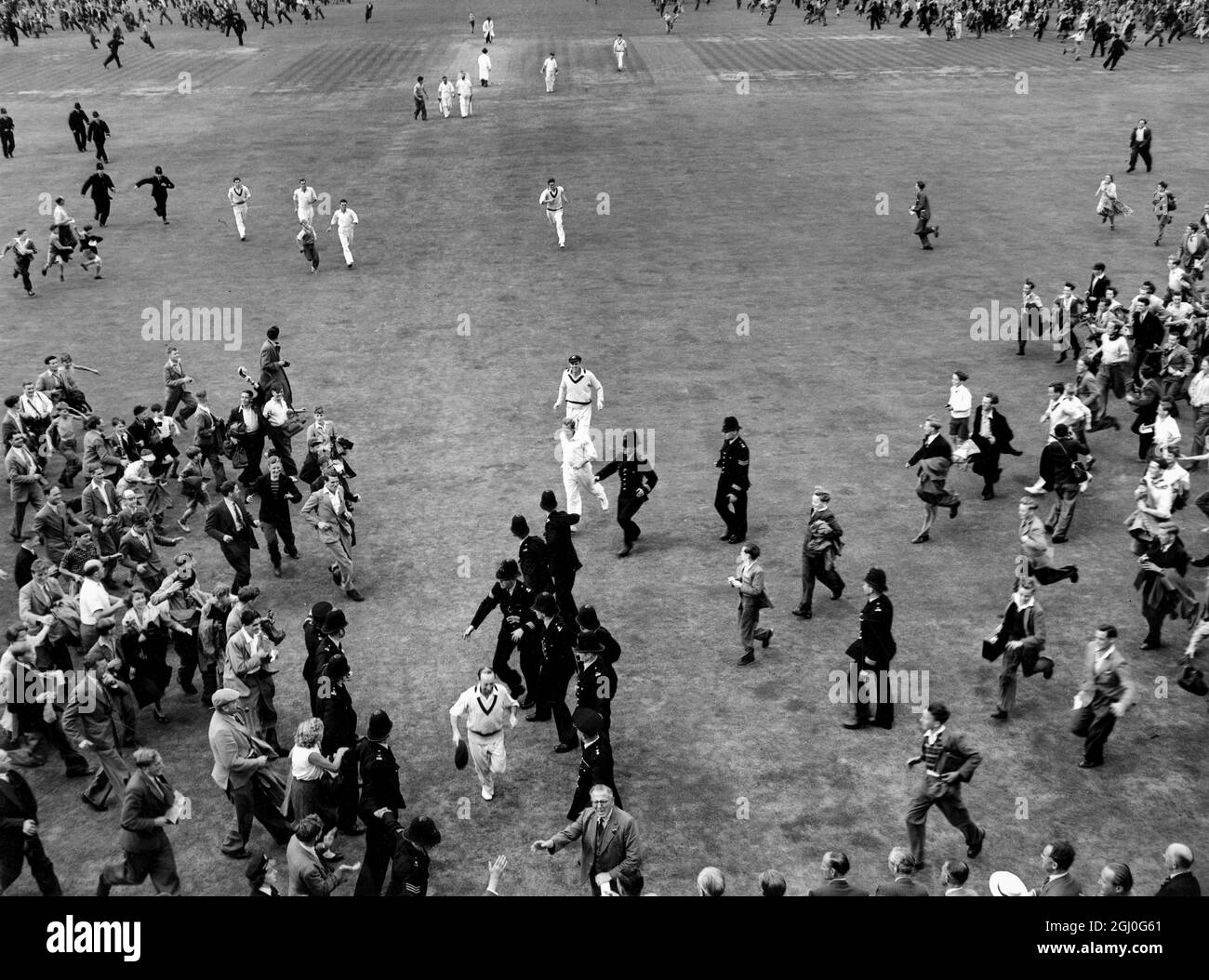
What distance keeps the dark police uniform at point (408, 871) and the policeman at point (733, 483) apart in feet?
28.7

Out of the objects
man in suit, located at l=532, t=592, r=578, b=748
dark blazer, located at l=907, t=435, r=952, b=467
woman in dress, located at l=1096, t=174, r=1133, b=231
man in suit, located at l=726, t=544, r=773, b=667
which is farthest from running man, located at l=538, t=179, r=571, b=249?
man in suit, located at l=532, t=592, r=578, b=748

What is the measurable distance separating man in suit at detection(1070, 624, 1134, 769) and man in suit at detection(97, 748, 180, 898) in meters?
9.13

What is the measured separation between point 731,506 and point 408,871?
907 cm

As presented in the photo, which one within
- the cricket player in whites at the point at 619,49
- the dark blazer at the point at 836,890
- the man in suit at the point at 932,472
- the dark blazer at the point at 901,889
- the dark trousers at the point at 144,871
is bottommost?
the dark trousers at the point at 144,871

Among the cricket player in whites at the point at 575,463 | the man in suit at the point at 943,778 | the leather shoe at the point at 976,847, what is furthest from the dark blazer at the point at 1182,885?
the cricket player in whites at the point at 575,463

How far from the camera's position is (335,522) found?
16125 mm

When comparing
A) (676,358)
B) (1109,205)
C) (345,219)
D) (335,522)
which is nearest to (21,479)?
(335,522)

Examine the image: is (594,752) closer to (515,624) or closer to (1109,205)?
(515,624)

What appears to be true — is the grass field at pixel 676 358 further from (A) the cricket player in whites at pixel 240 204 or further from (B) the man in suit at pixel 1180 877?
(B) the man in suit at pixel 1180 877

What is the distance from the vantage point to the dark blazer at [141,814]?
1042 cm

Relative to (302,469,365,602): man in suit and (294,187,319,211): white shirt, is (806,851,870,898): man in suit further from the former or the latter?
(294,187,319,211): white shirt

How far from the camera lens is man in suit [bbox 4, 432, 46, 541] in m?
18.3
